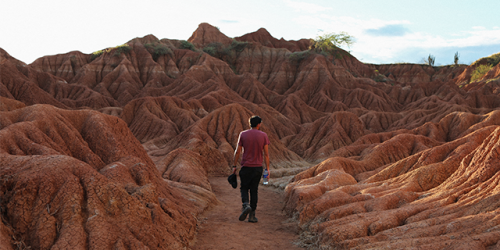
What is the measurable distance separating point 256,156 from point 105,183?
153 inches

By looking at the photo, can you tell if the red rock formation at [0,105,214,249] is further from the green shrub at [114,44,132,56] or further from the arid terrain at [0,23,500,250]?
the green shrub at [114,44,132,56]

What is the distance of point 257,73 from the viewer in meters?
97.7

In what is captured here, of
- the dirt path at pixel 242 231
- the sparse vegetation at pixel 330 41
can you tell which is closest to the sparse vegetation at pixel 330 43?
the sparse vegetation at pixel 330 41

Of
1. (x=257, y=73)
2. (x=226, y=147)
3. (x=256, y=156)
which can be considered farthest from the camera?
(x=257, y=73)

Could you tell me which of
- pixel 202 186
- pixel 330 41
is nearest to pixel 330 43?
pixel 330 41

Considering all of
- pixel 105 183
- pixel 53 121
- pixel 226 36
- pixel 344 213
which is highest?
pixel 226 36

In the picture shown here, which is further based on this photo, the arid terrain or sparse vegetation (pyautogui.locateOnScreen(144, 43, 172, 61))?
sparse vegetation (pyautogui.locateOnScreen(144, 43, 172, 61))

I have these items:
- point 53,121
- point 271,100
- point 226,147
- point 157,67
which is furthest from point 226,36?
point 53,121

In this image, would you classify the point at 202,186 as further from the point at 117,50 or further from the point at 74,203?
the point at 117,50

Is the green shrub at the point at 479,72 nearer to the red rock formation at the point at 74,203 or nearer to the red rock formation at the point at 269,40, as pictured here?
the red rock formation at the point at 269,40

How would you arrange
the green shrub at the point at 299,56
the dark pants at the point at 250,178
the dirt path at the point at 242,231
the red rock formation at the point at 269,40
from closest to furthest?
the dirt path at the point at 242,231
the dark pants at the point at 250,178
the green shrub at the point at 299,56
the red rock formation at the point at 269,40

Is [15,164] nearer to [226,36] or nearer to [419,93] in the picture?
[419,93]

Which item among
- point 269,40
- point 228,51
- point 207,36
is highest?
point 207,36

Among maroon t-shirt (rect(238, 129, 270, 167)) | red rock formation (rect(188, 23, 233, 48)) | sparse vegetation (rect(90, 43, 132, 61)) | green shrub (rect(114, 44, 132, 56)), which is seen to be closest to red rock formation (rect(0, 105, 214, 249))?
maroon t-shirt (rect(238, 129, 270, 167))
